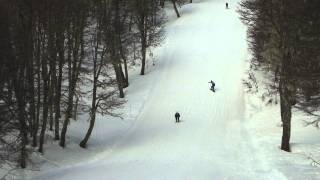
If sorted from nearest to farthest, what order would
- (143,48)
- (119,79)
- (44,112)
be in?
(44,112) → (119,79) → (143,48)

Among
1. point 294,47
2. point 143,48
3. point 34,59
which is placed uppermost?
point 294,47

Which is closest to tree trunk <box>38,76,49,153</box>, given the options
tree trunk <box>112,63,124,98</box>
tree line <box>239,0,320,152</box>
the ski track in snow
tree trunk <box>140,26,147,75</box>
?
the ski track in snow

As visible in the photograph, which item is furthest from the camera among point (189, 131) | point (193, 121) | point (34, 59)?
point (193, 121)

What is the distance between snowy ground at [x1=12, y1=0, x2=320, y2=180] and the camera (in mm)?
26828

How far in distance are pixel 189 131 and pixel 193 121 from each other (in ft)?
8.71

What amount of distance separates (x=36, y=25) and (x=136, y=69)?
2332 centimetres

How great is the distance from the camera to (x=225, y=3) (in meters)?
77.9

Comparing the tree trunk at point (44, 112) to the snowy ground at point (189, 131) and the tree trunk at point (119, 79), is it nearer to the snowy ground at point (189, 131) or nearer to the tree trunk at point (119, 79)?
the snowy ground at point (189, 131)

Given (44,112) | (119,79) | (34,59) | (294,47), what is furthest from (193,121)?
(294,47)

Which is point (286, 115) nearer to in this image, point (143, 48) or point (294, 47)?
point (294, 47)

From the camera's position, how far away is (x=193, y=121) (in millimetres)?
38625

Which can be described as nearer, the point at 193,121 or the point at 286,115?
the point at 286,115

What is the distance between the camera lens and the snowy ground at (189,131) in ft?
88.0

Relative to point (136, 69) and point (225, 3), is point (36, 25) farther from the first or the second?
point (225, 3)
